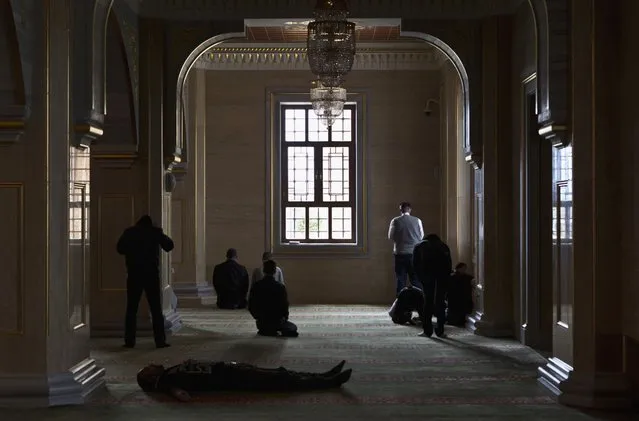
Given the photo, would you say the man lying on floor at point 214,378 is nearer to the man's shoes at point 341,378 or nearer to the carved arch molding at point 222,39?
the man's shoes at point 341,378

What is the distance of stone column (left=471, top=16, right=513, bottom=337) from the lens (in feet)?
36.8

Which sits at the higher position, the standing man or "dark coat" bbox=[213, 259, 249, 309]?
the standing man

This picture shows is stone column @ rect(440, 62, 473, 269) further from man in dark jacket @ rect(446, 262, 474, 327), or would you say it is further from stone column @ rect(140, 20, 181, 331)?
stone column @ rect(140, 20, 181, 331)

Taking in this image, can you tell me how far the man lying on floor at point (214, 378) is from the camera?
7.48 meters

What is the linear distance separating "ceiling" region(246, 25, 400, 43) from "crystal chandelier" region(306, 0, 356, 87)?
493 cm

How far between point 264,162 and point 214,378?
9.39 metres

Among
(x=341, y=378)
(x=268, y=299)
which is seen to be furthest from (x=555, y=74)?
(x=268, y=299)

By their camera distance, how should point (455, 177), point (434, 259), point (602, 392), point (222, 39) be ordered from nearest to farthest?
point (602, 392), point (434, 259), point (222, 39), point (455, 177)

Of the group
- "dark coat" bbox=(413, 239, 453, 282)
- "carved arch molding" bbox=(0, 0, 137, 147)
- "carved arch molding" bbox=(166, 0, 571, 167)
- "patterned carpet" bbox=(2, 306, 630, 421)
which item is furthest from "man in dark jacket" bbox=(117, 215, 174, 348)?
"carved arch molding" bbox=(166, 0, 571, 167)

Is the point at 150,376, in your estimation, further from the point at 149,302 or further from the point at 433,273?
the point at 433,273

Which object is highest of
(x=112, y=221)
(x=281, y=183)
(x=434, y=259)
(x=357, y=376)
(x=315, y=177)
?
(x=315, y=177)

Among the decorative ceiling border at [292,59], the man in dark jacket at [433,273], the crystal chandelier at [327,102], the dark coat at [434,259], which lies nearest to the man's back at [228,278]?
the crystal chandelier at [327,102]

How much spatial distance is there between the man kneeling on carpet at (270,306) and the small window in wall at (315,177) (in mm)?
5239

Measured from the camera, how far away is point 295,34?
1555 centimetres
